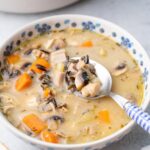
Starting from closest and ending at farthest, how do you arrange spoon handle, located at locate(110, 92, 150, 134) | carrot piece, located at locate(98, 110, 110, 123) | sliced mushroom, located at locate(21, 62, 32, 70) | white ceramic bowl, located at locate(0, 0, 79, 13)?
spoon handle, located at locate(110, 92, 150, 134) → carrot piece, located at locate(98, 110, 110, 123) → sliced mushroom, located at locate(21, 62, 32, 70) → white ceramic bowl, located at locate(0, 0, 79, 13)

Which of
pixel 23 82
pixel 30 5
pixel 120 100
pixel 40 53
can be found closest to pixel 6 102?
pixel 23 82

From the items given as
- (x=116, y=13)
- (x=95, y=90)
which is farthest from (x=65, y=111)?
(x=116, y=13)

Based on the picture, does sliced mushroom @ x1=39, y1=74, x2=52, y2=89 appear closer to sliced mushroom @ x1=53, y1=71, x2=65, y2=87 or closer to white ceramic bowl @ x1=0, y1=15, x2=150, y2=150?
sliced mushroom @ x1=53, y1=71, x2=65, y2=87

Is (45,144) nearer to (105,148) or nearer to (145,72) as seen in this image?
(105,148)

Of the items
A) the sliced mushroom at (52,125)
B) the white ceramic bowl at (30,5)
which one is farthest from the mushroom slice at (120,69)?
the white ceramic bowl at (30,5)

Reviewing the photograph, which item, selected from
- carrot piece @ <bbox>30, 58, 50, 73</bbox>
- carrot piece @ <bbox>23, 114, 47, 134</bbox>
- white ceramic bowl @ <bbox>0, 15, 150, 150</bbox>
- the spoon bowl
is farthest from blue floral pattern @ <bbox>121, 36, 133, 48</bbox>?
→ carrot piece @ <bbox>23, 114, 47, 134</bbox>

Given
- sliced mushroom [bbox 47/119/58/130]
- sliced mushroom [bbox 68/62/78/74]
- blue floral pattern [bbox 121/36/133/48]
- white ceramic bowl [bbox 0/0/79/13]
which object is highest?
white ceramic bowl [bbox 0/0/79/13]

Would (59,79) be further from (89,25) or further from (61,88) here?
(89,25)

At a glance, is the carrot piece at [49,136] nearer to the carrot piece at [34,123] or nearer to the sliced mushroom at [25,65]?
the carrot piece at [34,123]
